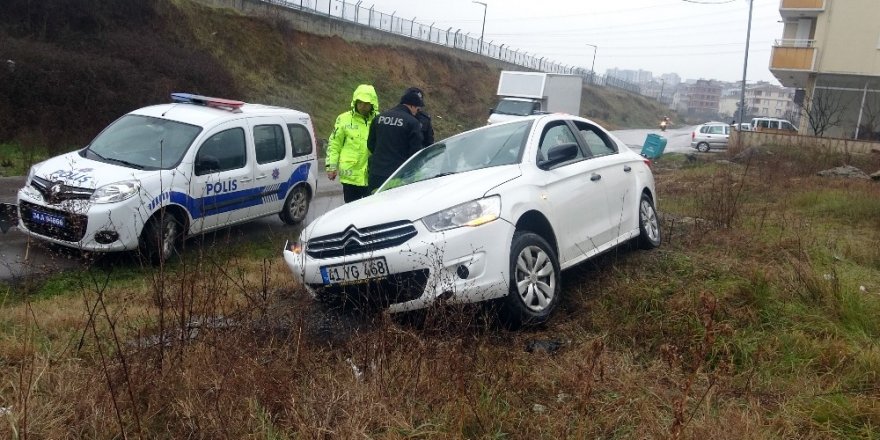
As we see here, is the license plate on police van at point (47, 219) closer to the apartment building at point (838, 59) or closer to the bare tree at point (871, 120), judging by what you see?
the apartment building at point (838, 59)

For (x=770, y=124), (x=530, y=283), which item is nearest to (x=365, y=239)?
(x=530, y=283)

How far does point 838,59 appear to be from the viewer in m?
31.5

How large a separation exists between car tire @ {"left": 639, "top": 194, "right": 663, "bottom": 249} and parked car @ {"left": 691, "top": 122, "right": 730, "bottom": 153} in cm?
2855

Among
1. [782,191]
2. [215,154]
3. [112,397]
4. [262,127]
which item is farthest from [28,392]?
[782,191]

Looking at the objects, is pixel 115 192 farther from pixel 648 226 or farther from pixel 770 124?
pixel 770 124

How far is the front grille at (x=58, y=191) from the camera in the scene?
6.70 metres

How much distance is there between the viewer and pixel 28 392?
2971 mm

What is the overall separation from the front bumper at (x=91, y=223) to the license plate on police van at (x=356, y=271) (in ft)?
9.41

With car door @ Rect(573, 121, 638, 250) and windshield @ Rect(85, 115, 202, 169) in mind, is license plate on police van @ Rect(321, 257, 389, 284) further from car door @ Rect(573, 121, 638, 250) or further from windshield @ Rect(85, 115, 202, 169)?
windshield @ Rect(85, 115, 202, 169)

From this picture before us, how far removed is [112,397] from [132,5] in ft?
69.2

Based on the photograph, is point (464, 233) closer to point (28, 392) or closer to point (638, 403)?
point (638, 403)

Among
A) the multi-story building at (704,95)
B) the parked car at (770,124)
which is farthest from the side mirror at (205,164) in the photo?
the multi-story building at (704,95)

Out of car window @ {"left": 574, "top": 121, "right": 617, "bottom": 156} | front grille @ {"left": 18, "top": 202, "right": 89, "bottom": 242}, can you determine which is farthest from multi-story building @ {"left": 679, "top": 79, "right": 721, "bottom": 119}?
front grille @ {"left": 18, "top": 202, "right": 89, "bottom": 242}

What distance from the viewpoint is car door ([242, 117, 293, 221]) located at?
8914 mm
